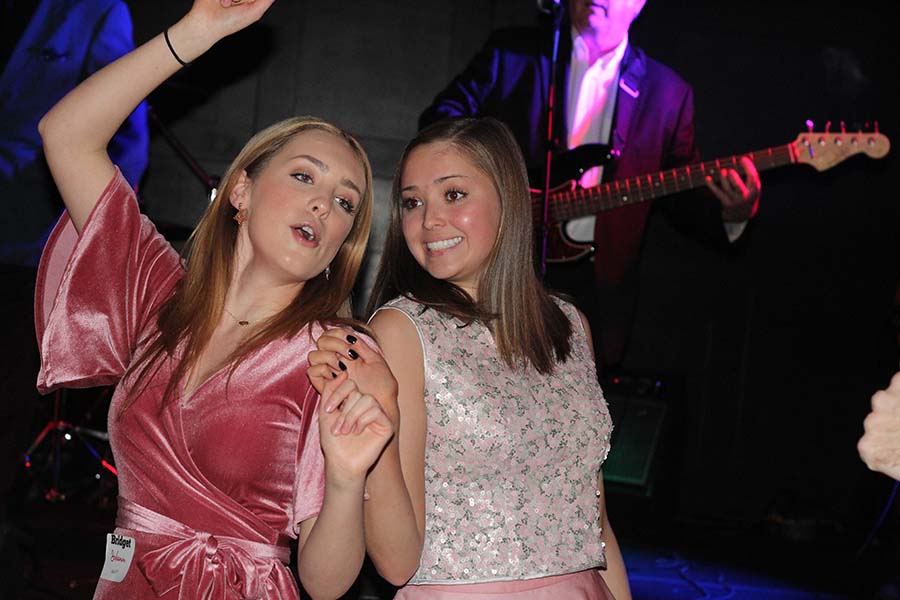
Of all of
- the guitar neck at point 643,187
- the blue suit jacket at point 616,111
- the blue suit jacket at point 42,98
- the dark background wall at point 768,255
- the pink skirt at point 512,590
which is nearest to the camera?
the pink skirt at point 512,590

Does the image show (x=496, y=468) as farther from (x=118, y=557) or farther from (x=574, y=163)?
(x=574, y=163)

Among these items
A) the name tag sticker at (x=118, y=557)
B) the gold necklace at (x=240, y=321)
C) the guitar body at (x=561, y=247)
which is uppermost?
the gold necklace at (x=240, y=321)

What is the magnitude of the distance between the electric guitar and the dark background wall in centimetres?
62

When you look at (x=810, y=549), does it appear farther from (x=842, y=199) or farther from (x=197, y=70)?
(x=197, y=70)

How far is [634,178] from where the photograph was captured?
4.88 meters

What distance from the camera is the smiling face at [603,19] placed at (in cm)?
518

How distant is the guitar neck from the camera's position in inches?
187

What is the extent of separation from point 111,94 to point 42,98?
1.67 meters

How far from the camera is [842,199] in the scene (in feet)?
19.0

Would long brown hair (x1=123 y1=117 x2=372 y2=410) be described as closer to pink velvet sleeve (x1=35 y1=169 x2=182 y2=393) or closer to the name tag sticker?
pink velvet sleeve (x1=35 y1=169 x2=182 y2=393)

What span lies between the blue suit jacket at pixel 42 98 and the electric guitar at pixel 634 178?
73.5 inches

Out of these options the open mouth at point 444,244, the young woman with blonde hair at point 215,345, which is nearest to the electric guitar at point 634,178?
the open mouth at point 444,244

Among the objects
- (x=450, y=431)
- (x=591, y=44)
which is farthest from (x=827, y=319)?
(x=450, y=431)

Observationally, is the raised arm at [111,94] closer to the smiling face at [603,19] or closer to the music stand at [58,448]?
the music stand at [58,448]
